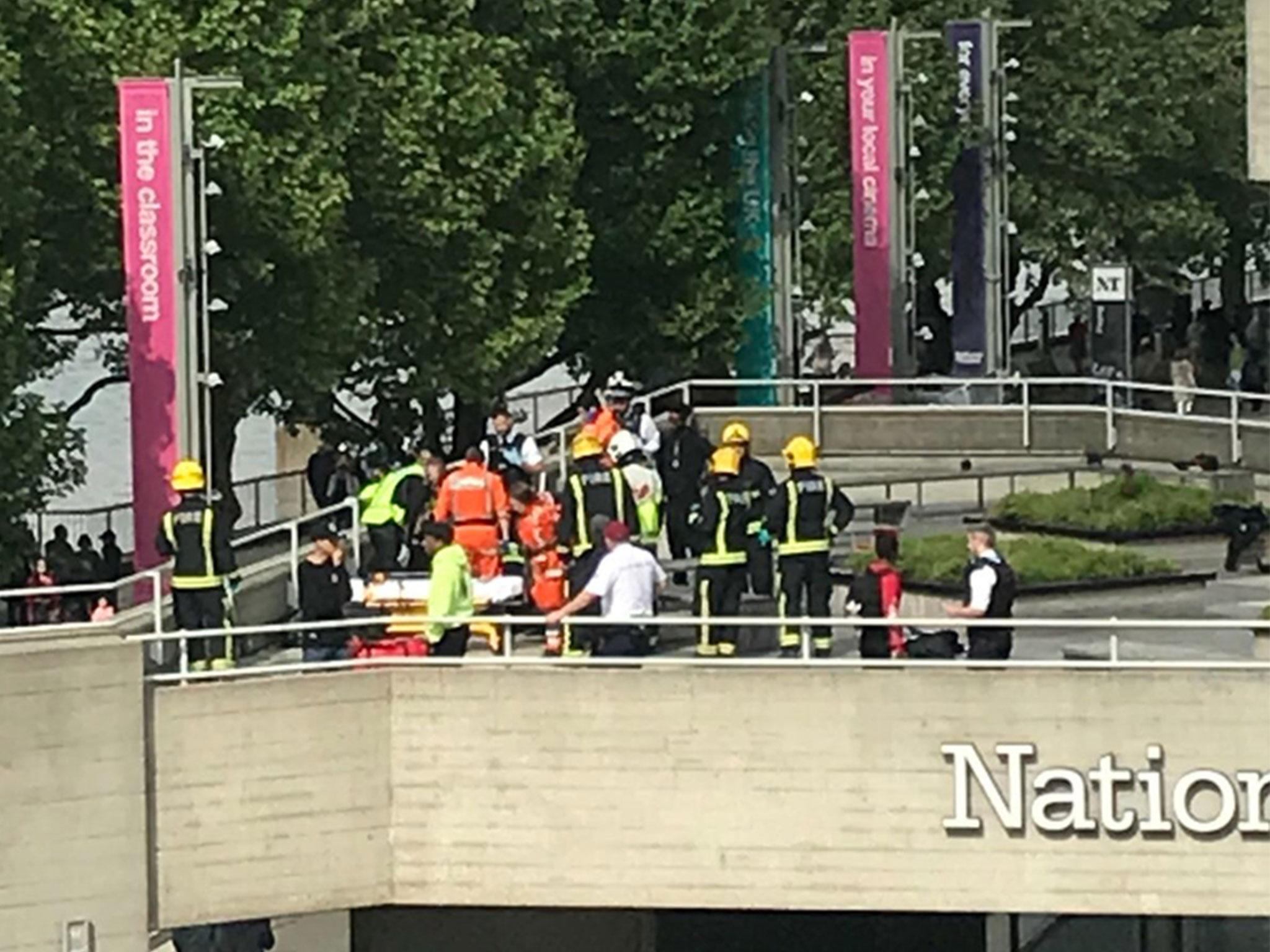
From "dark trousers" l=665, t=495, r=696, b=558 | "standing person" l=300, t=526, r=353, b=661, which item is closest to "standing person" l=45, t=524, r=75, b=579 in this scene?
"dark trousers" l=665, t=495, r=696, b=558

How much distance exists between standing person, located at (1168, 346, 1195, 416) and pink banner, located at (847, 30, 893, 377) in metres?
3.41

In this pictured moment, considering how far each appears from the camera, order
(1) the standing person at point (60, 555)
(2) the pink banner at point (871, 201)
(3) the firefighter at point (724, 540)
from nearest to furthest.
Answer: (3) the firefighter at point (724, 540) → (1) the standing person at point (60, 555) → (2) the pink banner at point (871, 201)

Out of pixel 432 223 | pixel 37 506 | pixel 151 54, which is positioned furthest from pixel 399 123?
pixel 37 506

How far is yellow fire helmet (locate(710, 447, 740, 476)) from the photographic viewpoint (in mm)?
34366

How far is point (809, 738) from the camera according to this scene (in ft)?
107

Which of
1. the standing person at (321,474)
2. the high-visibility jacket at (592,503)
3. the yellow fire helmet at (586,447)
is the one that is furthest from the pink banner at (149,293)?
the standing person at (321,474)

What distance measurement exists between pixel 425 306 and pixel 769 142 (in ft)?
21.1

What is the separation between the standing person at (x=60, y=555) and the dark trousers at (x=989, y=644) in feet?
38.9

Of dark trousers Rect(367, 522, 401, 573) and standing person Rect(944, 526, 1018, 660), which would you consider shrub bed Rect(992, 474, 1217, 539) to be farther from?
standing person Rect(944, 526, 1018, 660)

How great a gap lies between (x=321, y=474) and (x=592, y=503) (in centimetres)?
1548

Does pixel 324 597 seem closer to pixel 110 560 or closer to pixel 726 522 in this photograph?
pixel 726 522

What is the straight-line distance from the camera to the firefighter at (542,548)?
34.2 meters

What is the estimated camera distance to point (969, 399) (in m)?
54.2

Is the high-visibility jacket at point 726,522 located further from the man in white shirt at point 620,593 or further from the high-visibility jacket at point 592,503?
the man in white shirt at point 620,593
